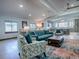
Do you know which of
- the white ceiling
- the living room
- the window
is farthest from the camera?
the window

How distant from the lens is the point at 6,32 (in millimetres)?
8148

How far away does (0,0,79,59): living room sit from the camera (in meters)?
2.86

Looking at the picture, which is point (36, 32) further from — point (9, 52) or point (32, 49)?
point (32, 49)

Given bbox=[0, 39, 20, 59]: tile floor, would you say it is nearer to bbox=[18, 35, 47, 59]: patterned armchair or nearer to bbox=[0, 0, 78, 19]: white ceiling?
bbox=[18, 35, 47, 59]: patterned armchair

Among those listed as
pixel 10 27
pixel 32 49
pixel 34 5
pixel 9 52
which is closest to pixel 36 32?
pixel 34 5

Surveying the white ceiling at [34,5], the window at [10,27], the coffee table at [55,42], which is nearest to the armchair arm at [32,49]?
the coffee table at [55,42]

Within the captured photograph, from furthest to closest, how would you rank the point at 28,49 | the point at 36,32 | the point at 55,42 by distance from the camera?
the point at 36,32
the point at 55,42
the point at 28,49

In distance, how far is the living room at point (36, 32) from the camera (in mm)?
2856

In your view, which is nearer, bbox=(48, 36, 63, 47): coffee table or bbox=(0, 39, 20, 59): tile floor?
bbox=(0, 39, 20, 59): tile floor

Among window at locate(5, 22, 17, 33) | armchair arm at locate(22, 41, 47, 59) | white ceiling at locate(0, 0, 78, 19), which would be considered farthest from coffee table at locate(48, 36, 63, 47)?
window at locate(5, 22, 17, 33)

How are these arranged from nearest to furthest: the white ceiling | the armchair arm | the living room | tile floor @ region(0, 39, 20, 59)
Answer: the armchair arm → the living room → tile floor @ region(0, 39, 20, 59) → the white ceiling

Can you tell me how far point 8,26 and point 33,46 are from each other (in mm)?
6780

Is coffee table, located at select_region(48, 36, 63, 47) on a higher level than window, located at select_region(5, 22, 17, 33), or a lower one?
→ lower

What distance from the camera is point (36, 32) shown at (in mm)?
5598
